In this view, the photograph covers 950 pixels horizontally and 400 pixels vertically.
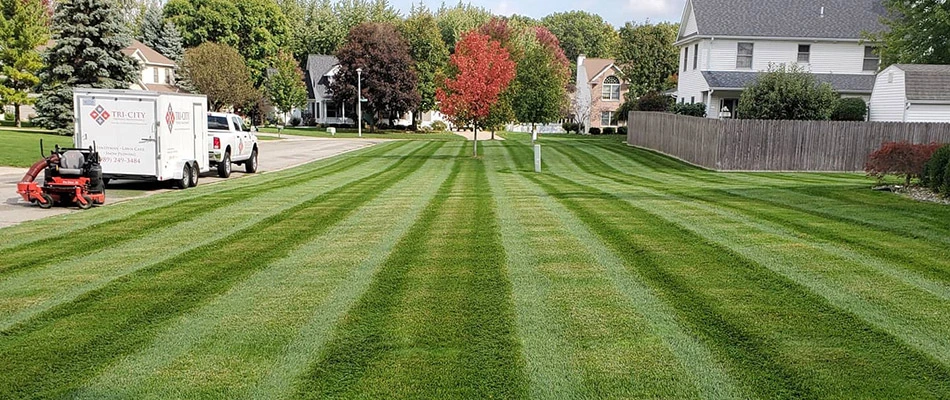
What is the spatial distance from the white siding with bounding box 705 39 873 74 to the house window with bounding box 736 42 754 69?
19 centimetres

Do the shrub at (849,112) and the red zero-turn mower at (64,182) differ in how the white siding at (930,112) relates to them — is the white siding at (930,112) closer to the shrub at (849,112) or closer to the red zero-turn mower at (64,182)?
the shrub at (849,112)

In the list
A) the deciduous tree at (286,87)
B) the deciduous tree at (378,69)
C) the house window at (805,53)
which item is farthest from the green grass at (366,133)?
the house window at (805,53)

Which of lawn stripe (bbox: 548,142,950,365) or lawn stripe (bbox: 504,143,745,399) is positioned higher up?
lawn stripe (bbox: 548,142,950,365)

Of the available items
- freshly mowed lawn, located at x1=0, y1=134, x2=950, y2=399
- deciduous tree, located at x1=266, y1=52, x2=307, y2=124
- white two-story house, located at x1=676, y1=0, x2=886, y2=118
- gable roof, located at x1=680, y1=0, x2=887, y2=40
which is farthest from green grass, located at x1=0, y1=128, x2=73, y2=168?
gable roof, located at x1=680, y1=0, x2=887, y2=40

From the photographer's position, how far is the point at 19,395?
4.58m

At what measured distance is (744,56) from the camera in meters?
39.0

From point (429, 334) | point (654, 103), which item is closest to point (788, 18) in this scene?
point (654, 103)

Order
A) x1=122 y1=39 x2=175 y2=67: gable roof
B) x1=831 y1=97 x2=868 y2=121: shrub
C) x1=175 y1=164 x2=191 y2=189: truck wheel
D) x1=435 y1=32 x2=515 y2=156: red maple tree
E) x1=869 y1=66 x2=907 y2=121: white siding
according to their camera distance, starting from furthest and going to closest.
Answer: x1=122 y1=39 x2=175 y2=67: gable roof
x1=831 y1=97 x2=868 y2=121: shrub
x1=869 y1=66 x2=907 y2=121: white siding
x1=435 y1=32 x2=515 y2=156: red maple tree
x1=175 y1=164 x2=191 y2=189: truck wheel

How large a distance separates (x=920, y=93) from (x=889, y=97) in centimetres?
190

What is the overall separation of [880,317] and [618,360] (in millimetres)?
2493

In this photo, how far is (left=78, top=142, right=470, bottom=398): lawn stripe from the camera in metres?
4.78

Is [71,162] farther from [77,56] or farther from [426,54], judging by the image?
[426,54]

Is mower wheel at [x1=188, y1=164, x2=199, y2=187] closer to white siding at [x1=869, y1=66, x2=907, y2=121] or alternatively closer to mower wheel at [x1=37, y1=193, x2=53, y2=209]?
mower wheel at [x1=37, y1=193, x2=53, y2=209]

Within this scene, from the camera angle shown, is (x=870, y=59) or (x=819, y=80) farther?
(x=870, y=59)
